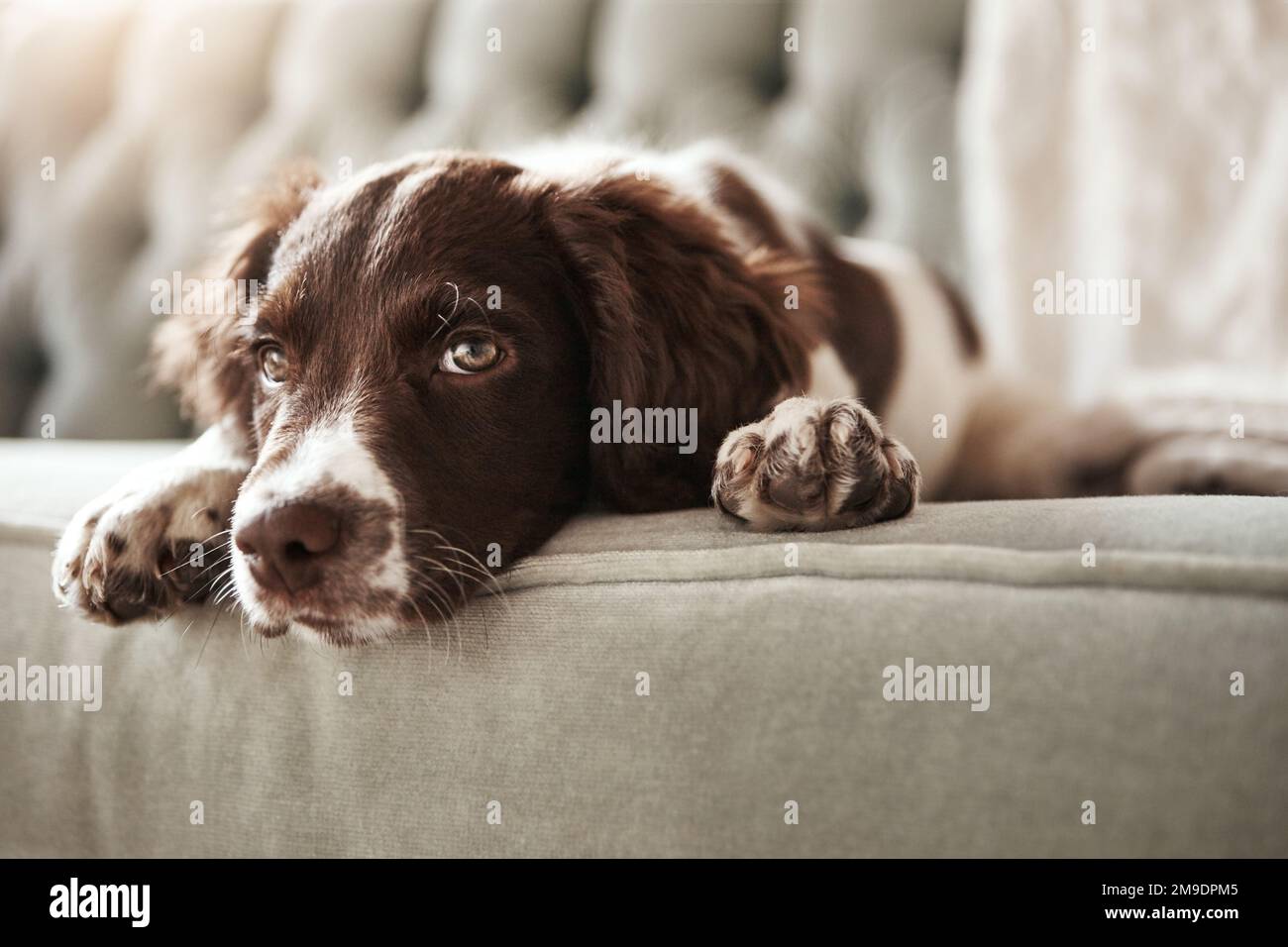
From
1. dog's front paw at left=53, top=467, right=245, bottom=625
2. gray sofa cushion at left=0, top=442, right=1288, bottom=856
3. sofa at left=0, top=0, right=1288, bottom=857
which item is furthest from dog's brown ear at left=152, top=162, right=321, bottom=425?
gray sofa cushion at left=0, top=442, right=1288, bottom=856

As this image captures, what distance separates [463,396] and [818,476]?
0.50m

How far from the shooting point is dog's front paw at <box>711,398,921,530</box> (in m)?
1.14

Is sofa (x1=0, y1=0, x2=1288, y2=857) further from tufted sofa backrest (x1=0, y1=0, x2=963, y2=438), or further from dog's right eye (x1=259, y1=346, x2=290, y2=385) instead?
tufted sofa backrest (x1=0, y1=0, x2=963, y2=438)

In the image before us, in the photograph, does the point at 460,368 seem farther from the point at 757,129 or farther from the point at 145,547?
the point at 757,129

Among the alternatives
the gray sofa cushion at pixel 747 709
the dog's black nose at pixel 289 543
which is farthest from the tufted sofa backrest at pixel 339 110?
the dog's black nose at pixel 289 543

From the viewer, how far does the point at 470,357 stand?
137 cm

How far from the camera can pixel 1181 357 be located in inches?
88.7

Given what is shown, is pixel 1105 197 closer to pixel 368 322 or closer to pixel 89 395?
pixel 368 322

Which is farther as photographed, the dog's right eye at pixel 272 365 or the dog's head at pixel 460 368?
the dog's right eye at pixel 272 365

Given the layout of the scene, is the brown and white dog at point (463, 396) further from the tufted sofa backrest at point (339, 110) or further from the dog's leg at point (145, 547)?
the tufted sofa backrest at point (339, 110)

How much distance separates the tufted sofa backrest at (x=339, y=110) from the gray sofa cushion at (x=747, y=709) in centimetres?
172

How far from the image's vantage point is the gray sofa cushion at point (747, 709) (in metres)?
0.80

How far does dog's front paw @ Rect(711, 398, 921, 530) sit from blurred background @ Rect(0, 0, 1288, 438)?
1191 mm

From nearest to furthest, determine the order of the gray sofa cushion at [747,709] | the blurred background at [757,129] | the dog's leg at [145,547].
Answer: the gray sofa cushion at [747,709]
the dog's leg at [145,547]
the blurred background at [757,129]
